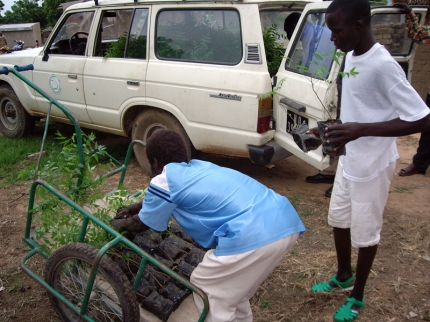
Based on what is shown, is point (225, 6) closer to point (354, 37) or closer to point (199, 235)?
Answer: point (354, 37)

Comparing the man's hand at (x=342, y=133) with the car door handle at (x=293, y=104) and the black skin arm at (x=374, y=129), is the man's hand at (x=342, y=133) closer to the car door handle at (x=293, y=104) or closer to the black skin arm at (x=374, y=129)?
the black skin arm at (x=374, y=129)

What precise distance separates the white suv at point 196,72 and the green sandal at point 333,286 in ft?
3.47

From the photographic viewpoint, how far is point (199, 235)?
2.15 meters

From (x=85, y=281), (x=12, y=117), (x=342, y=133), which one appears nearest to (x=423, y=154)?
(x=342, y=133)

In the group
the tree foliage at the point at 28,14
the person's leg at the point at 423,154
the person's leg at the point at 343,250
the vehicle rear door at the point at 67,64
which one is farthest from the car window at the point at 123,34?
the tree foliage at the point at 28,14

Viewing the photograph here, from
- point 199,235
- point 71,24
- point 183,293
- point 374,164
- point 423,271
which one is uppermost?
point 71,24

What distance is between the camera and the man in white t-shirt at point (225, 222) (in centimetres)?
194

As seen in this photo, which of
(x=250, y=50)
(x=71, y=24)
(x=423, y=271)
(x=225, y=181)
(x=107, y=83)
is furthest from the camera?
(x=71, y=24)

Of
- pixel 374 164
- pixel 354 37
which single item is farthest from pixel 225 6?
pixel 374 164

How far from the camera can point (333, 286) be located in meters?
2.89

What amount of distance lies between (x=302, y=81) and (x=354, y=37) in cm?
160

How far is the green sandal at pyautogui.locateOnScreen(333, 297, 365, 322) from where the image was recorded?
102 inches

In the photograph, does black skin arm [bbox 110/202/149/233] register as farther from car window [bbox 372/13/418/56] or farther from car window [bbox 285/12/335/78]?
car window [bbox 372/13/418/56]

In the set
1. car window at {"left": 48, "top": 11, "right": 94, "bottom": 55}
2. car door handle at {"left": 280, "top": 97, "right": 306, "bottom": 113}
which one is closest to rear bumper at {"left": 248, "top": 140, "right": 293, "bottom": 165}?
car door handle at {"left": 280, "top": 97, "right": 306, "bottom": 113}
